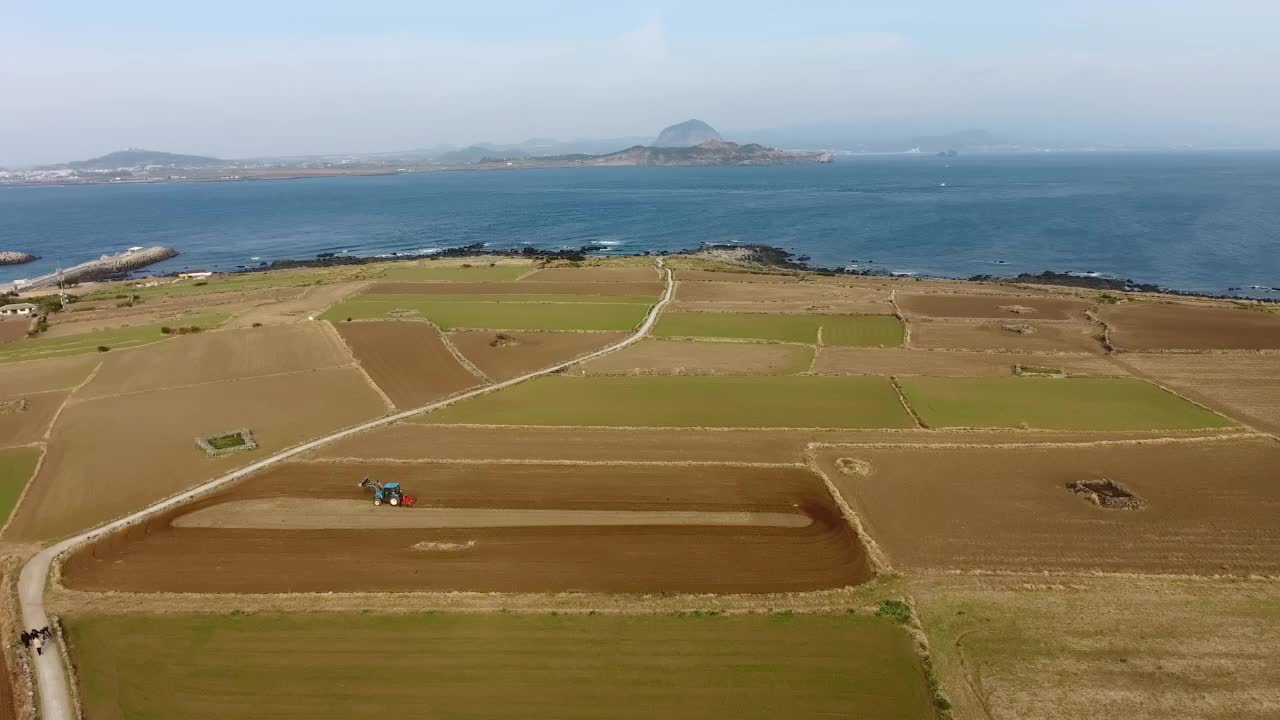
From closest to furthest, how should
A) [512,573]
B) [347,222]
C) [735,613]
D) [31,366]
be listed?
[735,613]
[512,573]
[31,366]
[347,222]

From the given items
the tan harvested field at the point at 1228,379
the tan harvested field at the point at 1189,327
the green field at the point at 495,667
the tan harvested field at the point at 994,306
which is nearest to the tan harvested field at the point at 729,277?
the tan harvested field at the point at 994,306

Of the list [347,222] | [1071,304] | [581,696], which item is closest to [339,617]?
[581,696]

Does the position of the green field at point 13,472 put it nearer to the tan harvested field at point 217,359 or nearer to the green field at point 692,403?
the tan harvested field at point 217,359

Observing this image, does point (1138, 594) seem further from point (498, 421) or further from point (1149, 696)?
point (498, 421)

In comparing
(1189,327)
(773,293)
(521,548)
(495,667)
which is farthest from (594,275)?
(495,667)

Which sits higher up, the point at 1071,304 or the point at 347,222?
the point at 347,222

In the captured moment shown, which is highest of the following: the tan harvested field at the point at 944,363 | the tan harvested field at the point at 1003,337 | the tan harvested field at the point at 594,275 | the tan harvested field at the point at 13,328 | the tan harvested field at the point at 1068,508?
the tan harvested field at the point at 594,275

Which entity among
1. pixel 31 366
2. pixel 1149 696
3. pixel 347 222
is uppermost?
pixel 347 222
